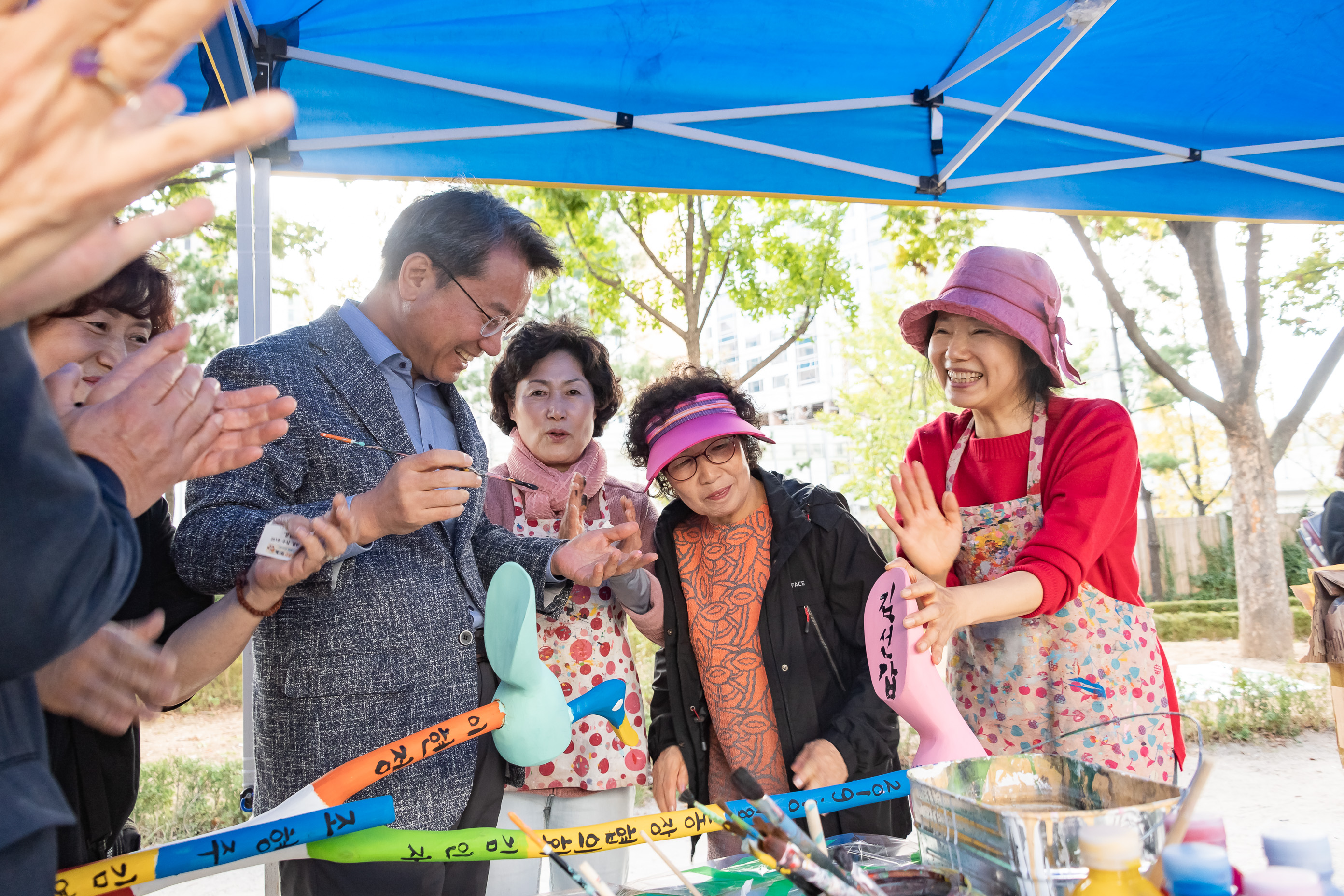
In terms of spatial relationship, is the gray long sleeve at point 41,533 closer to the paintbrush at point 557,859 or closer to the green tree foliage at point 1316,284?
the paintbrush at point 557,859

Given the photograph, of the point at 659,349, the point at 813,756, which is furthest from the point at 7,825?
the point at 659,349

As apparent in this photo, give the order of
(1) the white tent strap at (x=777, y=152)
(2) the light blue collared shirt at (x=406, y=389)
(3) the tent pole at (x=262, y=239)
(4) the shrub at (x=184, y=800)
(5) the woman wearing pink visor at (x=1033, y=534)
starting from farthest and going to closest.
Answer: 1. (4) the shrub at (x=184, y=800)
2. (1) the white tent strap at (x=777, y=152)
3. (3) the tent pole at (x=262, y=239)
4. (2) the light blue collared shirt at (x=406, y=389)
5. (5) the woman wearing pink visor at (x=1033, y=534)

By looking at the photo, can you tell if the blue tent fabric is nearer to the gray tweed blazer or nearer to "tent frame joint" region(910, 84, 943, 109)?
"tent frame joint" region(910, 84, 943, 109)

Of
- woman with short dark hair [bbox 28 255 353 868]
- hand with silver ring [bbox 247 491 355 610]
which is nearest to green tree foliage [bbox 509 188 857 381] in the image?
woman with short dark hair [bbox 28 255 353 868]

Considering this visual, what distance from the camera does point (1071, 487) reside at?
197cm

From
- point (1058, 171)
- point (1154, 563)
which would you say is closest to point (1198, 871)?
point (1058, 171)

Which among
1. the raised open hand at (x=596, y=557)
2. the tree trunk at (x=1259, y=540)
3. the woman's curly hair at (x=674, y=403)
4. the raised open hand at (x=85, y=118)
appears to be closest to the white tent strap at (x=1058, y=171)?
Result: the woman's curly hair at (x=674, y=403)

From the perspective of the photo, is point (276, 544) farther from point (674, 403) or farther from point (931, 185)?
point (931, 185)

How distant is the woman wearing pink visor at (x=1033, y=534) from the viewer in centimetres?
186

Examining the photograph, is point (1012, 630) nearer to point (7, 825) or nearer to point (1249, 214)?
point (7, 825)

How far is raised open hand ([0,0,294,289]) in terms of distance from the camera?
20.1 inches

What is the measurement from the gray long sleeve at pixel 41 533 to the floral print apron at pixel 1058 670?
180 centimetres

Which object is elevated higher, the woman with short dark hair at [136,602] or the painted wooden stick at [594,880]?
the woman with short dark hair at [136,602]

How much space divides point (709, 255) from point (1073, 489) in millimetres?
6410
